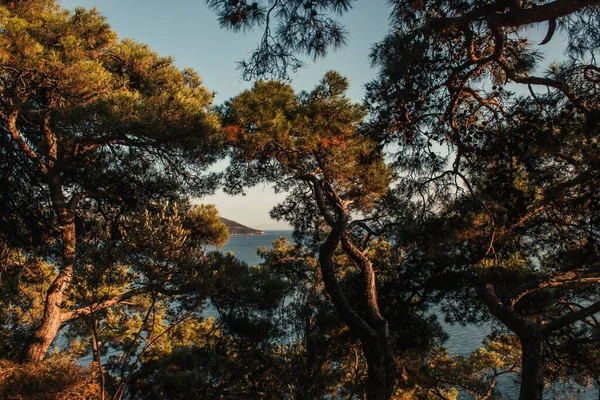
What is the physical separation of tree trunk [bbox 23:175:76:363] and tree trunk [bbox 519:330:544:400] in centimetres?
730

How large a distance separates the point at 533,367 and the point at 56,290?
7.65m

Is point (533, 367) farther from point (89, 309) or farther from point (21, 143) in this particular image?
point (21, 143)

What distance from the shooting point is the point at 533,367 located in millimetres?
5098

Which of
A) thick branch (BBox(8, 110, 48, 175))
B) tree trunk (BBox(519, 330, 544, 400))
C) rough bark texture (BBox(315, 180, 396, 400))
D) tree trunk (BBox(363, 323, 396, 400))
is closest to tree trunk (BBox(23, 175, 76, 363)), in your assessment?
thick branch (BBox(8, 110, 48, 175))

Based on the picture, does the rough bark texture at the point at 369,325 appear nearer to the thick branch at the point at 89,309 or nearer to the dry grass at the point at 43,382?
the thick branch at the point at 89,309

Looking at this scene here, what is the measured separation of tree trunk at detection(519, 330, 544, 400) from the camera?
500cm

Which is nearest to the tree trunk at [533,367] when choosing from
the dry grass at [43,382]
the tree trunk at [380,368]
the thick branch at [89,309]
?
the tree trunk at [380,368]

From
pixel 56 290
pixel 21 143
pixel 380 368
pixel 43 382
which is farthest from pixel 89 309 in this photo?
pixel 380 368

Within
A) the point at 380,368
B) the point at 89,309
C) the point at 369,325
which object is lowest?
the point at 380,368

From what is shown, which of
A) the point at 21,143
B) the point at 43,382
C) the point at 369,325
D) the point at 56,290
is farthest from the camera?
the point at 21,143

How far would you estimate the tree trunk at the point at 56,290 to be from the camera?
5.89 m

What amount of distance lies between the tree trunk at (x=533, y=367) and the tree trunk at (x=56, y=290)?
730cm

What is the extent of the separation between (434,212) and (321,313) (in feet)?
15.3

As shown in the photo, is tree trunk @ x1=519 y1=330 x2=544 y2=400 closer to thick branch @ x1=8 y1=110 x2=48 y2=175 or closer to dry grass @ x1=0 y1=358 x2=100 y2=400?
dry grass @ x1=0 y1=358 x2=100 y2=400
